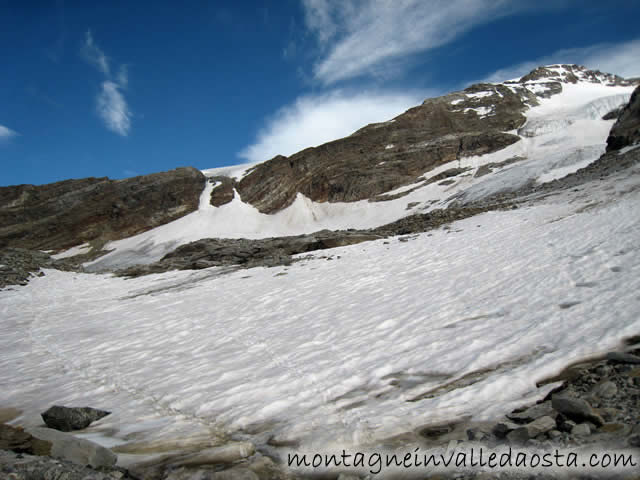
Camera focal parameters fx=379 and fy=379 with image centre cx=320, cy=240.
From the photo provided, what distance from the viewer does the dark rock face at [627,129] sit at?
2294 cm

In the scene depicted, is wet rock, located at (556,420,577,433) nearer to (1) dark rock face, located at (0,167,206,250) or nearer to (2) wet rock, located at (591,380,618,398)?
(2) wet rock, located at (591,380,618,398)

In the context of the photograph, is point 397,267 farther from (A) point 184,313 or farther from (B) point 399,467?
(B) point 399,467

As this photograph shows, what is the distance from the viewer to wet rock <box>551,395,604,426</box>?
257 centimetres

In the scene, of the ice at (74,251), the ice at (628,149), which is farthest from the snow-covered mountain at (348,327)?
the ice at (74,251)

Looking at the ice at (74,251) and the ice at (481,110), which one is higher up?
the ice at (481,110)

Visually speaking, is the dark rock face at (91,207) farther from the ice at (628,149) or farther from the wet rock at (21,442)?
the wet rock at (21,442)

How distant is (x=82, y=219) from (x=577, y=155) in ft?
209

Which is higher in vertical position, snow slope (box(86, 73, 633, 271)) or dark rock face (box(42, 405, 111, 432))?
snow slope (box(86, 73, 633, 271))

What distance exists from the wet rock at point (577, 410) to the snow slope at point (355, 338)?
0.53 m

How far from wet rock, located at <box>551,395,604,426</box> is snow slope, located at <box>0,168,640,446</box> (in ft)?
1.75

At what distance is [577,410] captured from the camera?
105 inches

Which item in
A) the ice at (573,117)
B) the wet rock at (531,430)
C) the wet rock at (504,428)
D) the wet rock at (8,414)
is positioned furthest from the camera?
the ice at (573,117)

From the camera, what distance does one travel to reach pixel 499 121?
66.4 metres

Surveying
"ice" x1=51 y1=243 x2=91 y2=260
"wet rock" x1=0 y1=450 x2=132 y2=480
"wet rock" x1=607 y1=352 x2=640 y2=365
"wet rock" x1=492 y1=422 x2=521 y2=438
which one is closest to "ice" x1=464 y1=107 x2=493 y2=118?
"ice" x1=51 y1=243 x2=91 y2=260
